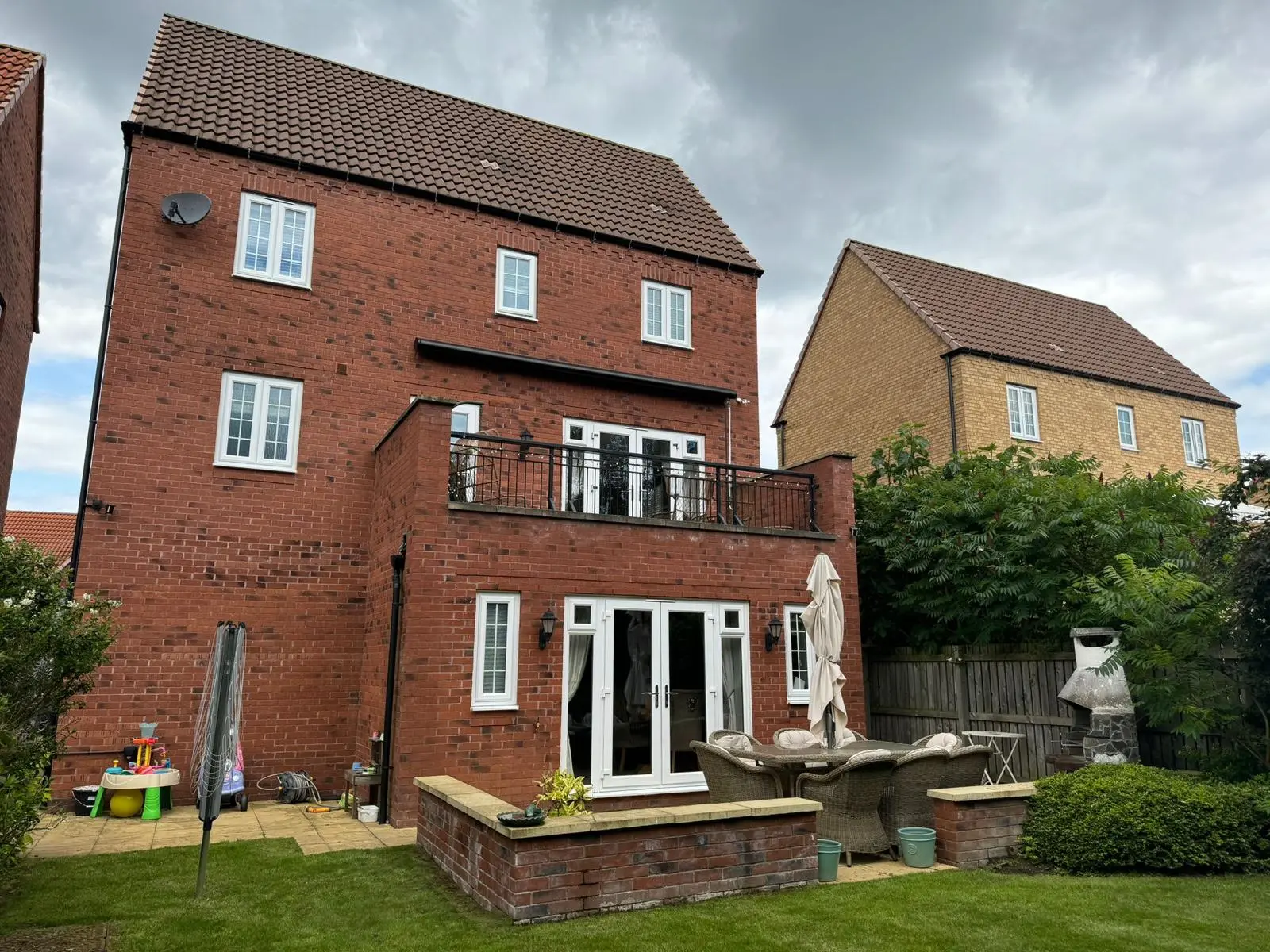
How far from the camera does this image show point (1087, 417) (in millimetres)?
21453

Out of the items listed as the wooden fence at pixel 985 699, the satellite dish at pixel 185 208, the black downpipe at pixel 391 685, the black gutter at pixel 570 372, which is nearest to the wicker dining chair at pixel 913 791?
the wooden fence at pixel 985 699

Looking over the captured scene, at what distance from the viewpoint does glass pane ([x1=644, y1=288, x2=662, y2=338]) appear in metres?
15.0

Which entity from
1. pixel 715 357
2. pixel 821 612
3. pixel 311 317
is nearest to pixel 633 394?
pixel 715 357

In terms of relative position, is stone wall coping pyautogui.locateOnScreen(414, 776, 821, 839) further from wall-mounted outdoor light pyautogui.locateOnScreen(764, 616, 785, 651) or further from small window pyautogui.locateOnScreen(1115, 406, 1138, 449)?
small window pyautogui.locateOnScreen(1115, 406, 1138, 449)

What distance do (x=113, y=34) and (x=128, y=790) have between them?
996 cm

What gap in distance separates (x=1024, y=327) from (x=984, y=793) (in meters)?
18.1

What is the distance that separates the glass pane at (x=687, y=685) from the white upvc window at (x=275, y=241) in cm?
737

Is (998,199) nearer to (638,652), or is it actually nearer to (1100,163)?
(1100,163)

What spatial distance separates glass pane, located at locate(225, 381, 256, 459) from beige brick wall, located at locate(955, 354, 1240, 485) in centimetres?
1460

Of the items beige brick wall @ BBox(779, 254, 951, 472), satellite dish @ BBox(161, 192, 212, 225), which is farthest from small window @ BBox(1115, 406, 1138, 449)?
satellite dish @ BBox(161, 192, 212, 225)

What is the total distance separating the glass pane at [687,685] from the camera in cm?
1074

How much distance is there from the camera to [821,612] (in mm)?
9445

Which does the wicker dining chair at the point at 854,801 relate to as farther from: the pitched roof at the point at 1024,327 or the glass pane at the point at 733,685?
the pitched roof at the point at 1024,327

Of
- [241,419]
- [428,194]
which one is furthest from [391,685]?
[428,194]
